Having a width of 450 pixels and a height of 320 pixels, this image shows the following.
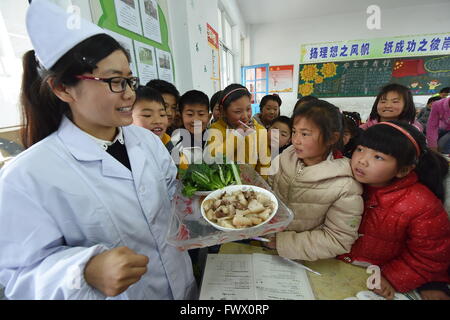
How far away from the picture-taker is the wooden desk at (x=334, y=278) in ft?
2.52

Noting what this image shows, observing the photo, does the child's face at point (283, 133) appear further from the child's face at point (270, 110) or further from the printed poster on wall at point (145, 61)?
the printed poster on wall at point (145, 61)

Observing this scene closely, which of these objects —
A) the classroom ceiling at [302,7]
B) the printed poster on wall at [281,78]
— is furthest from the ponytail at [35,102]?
the printed poster on wall at [281,78]

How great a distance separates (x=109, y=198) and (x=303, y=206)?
2.81ft

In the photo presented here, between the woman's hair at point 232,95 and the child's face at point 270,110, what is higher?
the woman's hair at point 232,95

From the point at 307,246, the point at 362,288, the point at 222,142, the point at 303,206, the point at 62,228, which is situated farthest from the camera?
the point at 222,142

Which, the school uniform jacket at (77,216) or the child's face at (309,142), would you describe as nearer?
the school uniform jacket at (77,216)

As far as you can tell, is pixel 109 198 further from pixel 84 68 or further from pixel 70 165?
pixel 84 68

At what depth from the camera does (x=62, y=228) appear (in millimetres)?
649

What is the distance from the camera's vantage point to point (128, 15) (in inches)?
61.1

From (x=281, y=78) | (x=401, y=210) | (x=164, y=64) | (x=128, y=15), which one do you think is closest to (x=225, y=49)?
(x=281, y=78)

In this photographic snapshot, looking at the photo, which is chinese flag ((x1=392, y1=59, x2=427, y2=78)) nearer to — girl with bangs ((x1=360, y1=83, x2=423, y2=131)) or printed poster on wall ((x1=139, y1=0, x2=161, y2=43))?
girl with bangs ((x1=360, y1=83, x2=423, y2=131))

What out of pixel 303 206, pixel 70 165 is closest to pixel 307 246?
pixel 303 206

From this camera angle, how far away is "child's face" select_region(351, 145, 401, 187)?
87cm

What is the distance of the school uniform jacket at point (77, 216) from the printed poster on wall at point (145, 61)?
1.01 m
